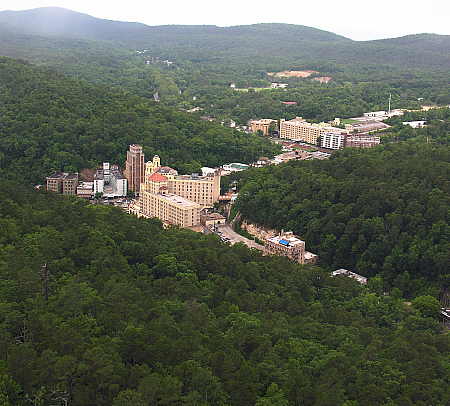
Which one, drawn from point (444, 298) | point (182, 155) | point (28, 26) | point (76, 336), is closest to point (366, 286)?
point (444, 298)

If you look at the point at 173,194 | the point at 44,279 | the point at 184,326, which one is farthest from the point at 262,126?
the point at 184,326

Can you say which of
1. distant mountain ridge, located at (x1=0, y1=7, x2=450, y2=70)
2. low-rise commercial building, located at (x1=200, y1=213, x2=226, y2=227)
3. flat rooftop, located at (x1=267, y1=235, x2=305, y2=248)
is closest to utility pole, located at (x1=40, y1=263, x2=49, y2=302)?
flat rooftop, located at (x1=267, y1=235, x2=305, y2=248)

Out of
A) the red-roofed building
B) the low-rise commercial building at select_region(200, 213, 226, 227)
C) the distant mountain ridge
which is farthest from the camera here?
the distant mountain ridge

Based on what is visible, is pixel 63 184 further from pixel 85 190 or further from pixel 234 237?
pixel 234 237

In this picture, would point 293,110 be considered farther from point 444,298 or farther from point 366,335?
point 366,335

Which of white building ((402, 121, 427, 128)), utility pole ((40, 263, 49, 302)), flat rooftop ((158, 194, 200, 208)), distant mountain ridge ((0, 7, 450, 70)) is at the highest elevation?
distant mountain ridge ((0, 7, 450, 70))

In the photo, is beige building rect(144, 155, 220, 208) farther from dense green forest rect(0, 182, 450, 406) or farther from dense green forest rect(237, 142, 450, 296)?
dense green forest rect(0, 182, 450, 406)
